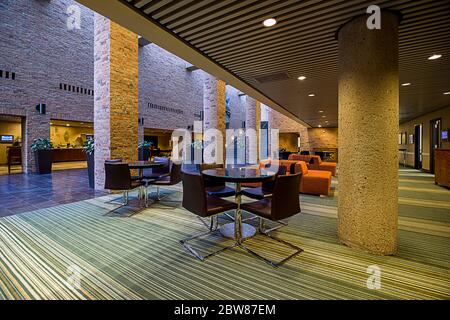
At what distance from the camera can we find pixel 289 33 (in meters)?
3.09

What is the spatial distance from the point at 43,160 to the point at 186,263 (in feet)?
30.2

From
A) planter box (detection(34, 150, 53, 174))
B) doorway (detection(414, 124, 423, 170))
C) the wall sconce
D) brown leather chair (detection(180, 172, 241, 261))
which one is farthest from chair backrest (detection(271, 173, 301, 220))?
doorway (detection(414, 124, 423, 170))

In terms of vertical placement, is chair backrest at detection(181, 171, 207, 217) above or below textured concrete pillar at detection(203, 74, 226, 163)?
below

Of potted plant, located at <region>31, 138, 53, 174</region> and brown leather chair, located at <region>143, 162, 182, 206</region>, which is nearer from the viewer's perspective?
brown leather chair, located at <region>143, 162, 182, 206</region>

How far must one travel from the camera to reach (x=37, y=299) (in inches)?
67.4

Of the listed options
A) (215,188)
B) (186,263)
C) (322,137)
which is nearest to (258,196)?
(215,188)

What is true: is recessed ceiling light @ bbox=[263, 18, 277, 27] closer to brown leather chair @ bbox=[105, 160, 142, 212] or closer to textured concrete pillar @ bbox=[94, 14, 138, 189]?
brown leather chair @ bbox=[105, 160, 142, 212]

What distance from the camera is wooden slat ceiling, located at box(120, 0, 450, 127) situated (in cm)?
249

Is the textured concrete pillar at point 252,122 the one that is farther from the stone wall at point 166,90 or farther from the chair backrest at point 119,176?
the chair backrest at point 119,176

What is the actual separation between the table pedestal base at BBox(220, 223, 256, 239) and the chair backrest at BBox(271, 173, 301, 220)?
75 centimetres

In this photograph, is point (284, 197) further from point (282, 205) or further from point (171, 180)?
point (171, 180)

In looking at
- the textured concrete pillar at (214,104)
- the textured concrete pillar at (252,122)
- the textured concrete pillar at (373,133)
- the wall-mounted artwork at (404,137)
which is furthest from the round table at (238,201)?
the wall-mounted artwork at (404,137)

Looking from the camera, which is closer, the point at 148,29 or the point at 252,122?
the point at 148,29

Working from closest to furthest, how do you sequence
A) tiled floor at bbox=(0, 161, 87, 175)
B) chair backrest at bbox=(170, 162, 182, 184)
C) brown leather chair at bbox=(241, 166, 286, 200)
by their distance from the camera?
1. brown leather chair at bbox=(241, 166, 286, 200)
2. chair backrest at bbox=(170, 162, 182, 184)
3. tiled floor at bbox=(0, 161, 87, 175)
